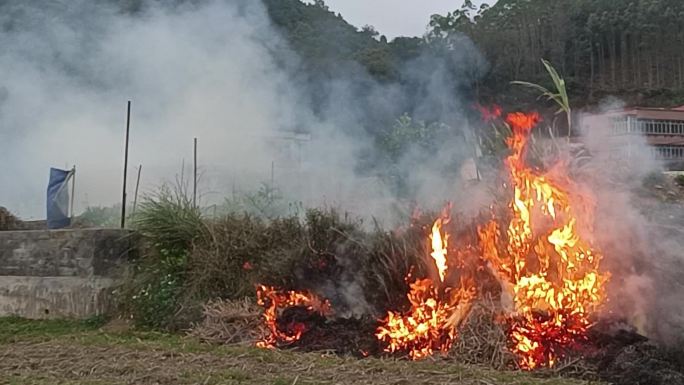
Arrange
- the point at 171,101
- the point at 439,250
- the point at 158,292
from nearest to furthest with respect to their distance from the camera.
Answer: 1. the point at 439,250
2. the point at 158,292
3. the point at 171,101

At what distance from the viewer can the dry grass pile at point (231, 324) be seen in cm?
682

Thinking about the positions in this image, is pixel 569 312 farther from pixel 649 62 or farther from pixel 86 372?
pixel 649 62

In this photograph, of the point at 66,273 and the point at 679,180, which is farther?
the point at 679,180

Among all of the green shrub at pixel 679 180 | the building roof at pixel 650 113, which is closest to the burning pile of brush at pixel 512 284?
the green shrub at pixel 679 180

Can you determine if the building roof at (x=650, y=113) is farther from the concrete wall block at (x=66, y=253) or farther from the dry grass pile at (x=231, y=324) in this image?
the dry grass pile at (x=231, y=324)

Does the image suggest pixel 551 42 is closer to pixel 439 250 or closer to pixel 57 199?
pixel 57 199

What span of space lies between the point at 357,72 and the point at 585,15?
25.2 meters

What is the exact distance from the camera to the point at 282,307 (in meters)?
7.20

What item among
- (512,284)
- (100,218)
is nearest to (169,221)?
(512,284)

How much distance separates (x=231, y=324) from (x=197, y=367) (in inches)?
60.0

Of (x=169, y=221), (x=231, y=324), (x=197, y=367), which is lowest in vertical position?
(x=197, y=367)

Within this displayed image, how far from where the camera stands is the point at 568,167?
7.39 metres

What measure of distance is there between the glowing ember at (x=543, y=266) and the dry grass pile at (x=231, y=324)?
2.16 metres

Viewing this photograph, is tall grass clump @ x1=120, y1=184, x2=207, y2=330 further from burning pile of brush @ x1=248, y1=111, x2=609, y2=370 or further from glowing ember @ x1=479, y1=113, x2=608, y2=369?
glowing ember @ x1=479, y1=113, x2=608, y2=369
